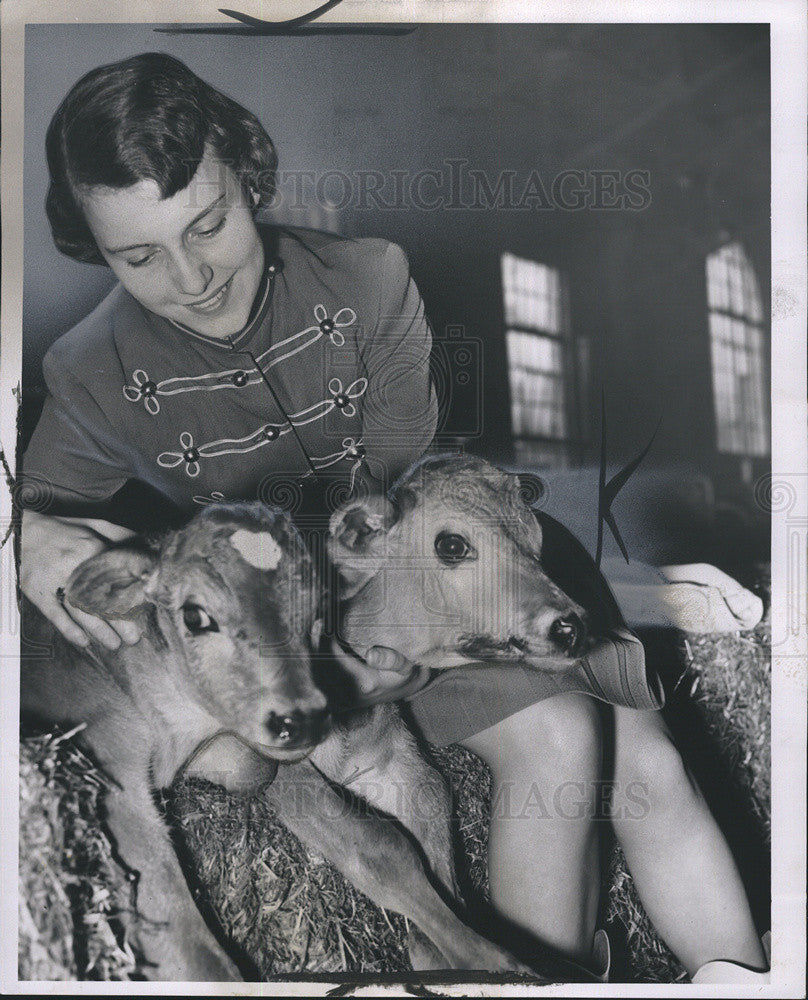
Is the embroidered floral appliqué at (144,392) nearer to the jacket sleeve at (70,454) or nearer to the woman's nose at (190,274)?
the jacket sleeve at (70,454)

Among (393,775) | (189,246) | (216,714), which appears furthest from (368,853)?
(189,246)

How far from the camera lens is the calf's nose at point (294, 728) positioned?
5.40ft

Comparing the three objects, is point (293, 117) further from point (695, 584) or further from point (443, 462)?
point (695, 584)

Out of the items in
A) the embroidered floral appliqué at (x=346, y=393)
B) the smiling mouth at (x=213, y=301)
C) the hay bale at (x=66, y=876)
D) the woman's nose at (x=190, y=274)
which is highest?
the woman's nose at (x=190, y=274)

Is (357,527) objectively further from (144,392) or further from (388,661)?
(144,392)

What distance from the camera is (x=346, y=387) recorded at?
169 centimetres

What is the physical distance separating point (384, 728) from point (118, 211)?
1119 millimetres

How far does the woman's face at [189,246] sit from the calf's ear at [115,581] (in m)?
0.46

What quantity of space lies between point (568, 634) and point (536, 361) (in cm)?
54

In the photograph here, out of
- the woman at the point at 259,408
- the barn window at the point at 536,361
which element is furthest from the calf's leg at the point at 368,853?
the barn window at the point at 536,361

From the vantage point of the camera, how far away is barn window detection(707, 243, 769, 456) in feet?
5.67

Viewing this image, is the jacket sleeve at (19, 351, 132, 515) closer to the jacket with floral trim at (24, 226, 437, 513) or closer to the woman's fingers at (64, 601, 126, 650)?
the jacket with floral trim at (24, 226, 437, 513)

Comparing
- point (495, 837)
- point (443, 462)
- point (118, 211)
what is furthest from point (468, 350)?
point (495, 837)

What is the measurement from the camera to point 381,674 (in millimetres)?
1675
